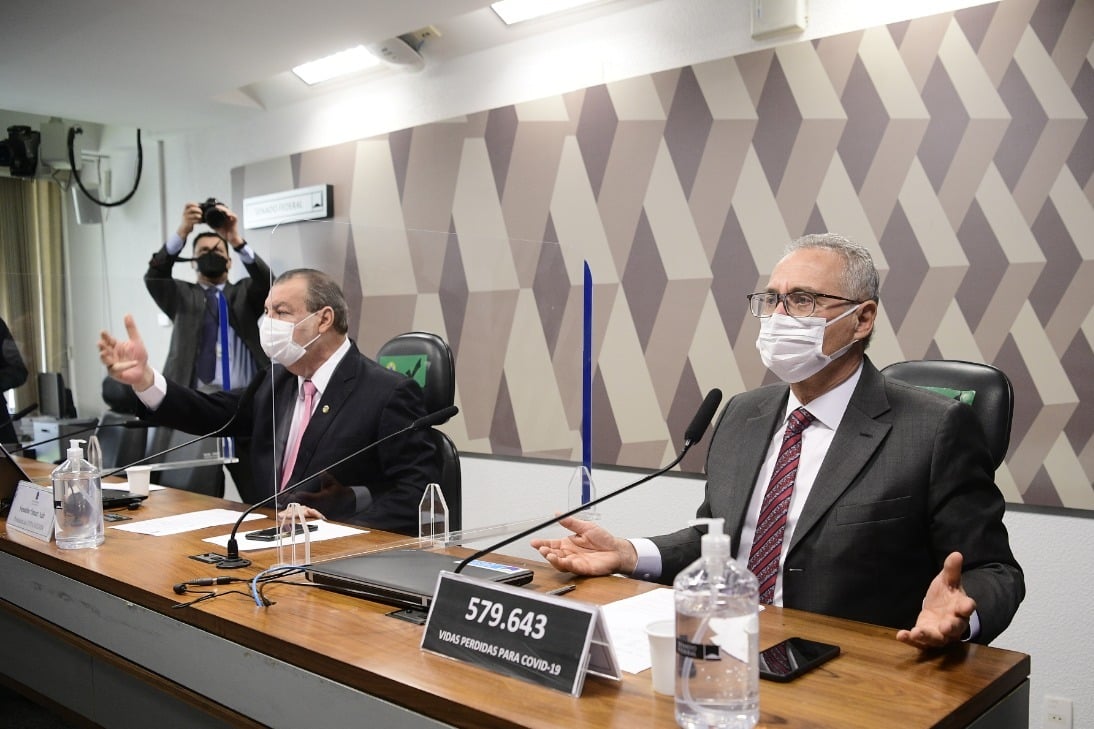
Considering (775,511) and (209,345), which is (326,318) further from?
(209,345)

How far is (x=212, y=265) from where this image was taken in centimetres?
416

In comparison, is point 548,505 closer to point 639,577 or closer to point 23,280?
point 639,577

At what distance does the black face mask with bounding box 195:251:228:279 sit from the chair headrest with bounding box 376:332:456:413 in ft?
9.15

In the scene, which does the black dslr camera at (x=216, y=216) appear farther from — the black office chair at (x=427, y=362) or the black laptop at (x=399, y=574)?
the black laptop at (x=399, y=574)

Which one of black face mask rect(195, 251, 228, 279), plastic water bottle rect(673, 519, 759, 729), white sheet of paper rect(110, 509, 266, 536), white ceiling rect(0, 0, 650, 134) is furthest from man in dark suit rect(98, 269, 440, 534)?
black face mask rect(195, 251, 228, 279)

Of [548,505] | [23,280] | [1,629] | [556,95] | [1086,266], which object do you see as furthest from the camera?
[556,95]

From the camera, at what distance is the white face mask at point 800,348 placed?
1663 millimetres

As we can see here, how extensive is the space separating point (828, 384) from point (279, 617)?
1.06 metres

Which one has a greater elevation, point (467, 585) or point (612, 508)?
point (467, 585)

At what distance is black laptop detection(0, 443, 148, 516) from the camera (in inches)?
88.9

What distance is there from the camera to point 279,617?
4.25ft

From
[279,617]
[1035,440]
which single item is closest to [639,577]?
[279,617]

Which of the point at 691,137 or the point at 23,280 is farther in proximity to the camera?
the point at 691,137

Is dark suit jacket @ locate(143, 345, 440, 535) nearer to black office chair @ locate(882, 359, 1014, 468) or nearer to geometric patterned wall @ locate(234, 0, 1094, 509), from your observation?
geometric patterned wall @ locate(234, 0, 1094, 509)
